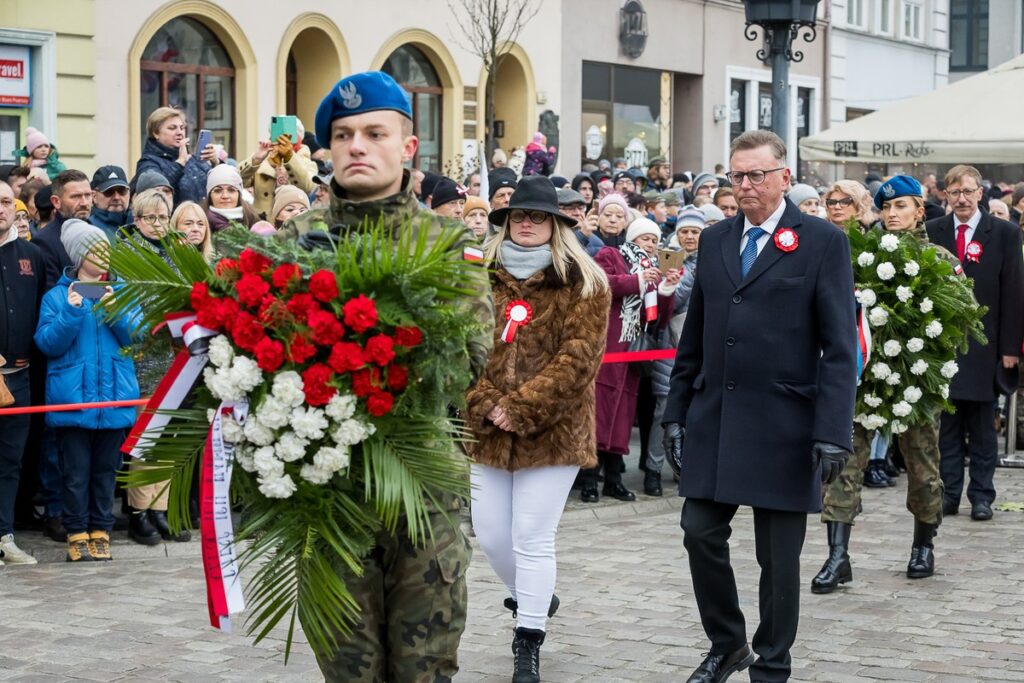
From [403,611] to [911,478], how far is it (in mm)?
4903

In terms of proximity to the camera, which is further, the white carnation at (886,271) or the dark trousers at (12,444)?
the dark trousers at (12,444)

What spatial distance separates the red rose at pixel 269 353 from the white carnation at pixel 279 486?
0.28 meters

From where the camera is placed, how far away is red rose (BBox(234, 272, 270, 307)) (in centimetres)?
404

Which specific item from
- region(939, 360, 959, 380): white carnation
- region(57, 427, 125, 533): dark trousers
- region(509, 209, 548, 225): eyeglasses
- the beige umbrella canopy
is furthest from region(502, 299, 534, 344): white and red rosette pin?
the beige umbrella canopy

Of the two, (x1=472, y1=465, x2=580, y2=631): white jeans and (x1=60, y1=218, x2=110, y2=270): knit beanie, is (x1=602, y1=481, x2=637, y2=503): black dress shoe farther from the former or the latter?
(x1=472, y1=465, x2=580, y2=631): white jeans

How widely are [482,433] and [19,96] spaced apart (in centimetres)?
1334

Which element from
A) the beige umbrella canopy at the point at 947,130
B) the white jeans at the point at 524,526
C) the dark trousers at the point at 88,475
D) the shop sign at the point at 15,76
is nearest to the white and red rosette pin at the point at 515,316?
the white jeans at the point at 524,526

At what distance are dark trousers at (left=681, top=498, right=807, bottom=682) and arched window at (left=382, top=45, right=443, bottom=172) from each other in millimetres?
20227

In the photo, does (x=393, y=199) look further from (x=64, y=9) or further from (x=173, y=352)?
(x=64, y=9)

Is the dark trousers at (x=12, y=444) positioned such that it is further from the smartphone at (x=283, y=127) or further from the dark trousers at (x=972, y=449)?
the dark trousers at (x=972, y=449)

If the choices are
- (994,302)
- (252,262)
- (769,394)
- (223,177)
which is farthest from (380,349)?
(994,302)

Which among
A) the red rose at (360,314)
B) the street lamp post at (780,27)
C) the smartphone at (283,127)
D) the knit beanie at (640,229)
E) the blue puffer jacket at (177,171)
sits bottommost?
the red rose at (360,314)

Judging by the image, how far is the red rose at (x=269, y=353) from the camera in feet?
13.2

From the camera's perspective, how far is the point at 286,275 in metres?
4.05
